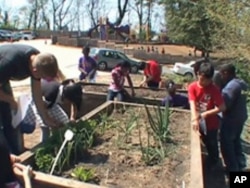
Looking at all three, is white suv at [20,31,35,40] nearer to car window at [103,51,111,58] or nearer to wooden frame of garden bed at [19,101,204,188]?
car window at [103,51,111,58]

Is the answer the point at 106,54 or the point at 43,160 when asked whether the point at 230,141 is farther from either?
the point at 106,54

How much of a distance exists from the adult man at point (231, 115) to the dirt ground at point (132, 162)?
0.55 metres

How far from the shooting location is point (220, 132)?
18.5 feet

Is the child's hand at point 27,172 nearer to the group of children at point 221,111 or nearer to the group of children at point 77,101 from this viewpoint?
the group of children at point 77,101

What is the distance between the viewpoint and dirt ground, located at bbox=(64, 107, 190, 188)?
3.69 meters

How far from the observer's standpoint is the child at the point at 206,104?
501 centimetres

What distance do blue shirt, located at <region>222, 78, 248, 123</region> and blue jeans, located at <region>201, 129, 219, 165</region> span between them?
0.27m

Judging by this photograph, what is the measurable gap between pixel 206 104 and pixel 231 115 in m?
0.45

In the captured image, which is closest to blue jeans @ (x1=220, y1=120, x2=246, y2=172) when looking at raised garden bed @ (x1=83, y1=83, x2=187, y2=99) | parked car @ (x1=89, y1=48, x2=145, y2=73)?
raised garden bed @ (x1=83, y1=83, x2=187, y2=99)

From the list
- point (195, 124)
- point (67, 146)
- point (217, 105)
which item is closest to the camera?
point (67, 146)

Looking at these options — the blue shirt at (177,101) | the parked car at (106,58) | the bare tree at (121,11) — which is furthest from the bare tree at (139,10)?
the blue shirt at (177,101)

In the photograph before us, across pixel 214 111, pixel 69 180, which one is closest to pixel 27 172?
pixel 69 180

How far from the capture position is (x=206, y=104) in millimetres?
5262

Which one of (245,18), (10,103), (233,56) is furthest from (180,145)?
(233,56)
